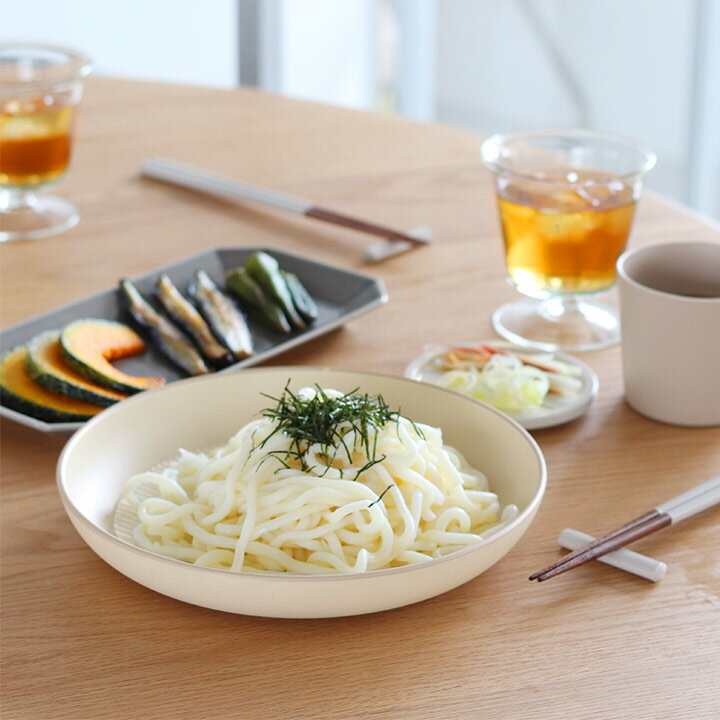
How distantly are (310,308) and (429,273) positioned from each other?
235 millimetres

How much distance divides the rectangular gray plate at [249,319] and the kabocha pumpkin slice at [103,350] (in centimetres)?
2

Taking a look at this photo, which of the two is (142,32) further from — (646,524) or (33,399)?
(646,524)

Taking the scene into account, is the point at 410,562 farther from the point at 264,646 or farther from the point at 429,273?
the point at 429,273

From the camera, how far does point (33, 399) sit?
3.87 ft

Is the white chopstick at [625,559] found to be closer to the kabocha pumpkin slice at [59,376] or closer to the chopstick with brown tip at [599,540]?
the chopstick with brown tip at [599,540]

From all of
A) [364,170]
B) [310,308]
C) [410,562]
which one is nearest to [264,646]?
[410,562]

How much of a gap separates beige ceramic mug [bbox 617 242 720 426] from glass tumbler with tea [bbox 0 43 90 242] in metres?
0.91

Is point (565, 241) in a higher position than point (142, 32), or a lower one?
higher

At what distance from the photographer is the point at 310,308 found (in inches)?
57.1

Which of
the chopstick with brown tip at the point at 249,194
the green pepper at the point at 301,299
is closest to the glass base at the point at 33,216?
the chopstick with brown tip at the point at 249,194

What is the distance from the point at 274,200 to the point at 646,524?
0.97 meters

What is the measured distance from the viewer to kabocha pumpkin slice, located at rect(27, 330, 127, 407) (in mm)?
1193

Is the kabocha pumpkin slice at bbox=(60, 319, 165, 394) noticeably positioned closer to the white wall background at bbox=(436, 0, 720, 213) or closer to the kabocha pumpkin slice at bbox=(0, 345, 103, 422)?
the kabocha pumpkin slice at bbox=(0, 345, 103, 422)

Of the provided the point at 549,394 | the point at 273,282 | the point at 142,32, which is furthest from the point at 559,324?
the point at 142,32
